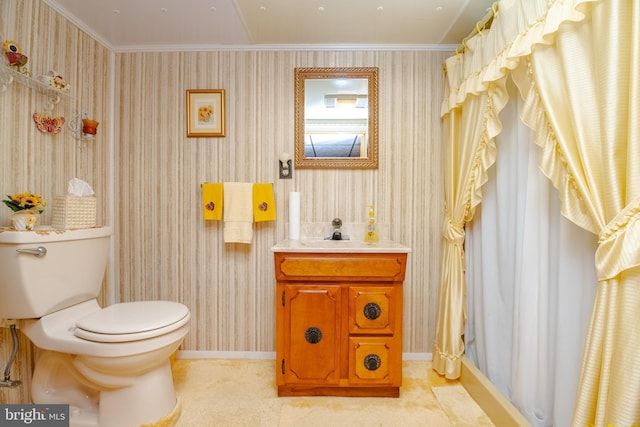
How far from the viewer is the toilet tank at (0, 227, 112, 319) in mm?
1224

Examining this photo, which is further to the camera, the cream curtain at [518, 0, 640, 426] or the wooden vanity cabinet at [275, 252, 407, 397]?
the wooden vanity cabinet at [275, 252, 407, 397]

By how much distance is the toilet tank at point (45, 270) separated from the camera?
1224 mm

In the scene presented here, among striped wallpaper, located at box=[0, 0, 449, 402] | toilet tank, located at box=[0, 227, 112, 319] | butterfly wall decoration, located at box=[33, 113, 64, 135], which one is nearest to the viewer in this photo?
toilet tank, located at box=[0, 227, 112, 319]

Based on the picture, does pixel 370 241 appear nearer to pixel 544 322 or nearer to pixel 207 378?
pixel 544 322

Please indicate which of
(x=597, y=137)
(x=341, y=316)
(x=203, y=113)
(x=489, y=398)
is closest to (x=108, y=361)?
(x=341, y=316)

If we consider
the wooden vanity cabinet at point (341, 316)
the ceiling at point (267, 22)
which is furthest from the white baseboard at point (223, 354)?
the ceiling at point (267, 22)

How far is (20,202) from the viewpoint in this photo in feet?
4.31

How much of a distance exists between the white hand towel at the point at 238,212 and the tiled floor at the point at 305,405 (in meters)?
0.87

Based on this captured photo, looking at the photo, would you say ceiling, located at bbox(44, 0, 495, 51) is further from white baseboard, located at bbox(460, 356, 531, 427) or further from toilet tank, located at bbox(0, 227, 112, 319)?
white baseboard, located at bbox(460, 356, 531, 427)

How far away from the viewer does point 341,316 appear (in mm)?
1584

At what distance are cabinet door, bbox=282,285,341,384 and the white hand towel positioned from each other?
1.86 feet

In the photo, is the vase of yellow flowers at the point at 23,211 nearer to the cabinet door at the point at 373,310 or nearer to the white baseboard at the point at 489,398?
the cabinet door at the point at 373,310

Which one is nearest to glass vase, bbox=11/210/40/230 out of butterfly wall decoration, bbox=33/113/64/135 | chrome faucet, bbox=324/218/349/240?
butterfly wall decoration, bbox=33/113/64/135

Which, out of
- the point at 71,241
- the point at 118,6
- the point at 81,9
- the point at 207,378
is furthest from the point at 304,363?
the point at 81,9
